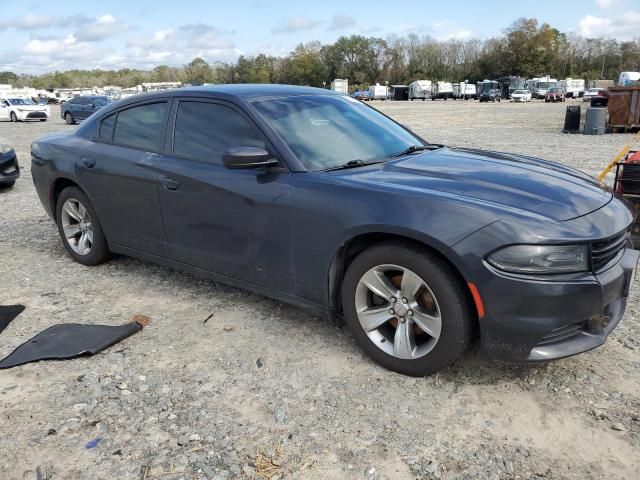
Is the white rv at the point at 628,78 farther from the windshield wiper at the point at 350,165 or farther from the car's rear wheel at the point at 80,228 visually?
the car's rear wheel at the point at 80,228

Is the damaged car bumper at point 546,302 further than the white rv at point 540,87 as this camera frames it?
No

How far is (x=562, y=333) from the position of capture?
8.89 ft

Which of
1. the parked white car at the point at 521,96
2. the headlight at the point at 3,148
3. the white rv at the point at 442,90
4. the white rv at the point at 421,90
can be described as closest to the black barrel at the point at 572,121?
the headlight at the point at 3,148

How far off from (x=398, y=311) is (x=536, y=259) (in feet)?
2.62

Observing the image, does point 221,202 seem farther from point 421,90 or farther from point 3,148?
point 421,90

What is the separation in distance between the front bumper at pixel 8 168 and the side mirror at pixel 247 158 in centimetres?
748

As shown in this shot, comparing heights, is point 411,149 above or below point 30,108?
above

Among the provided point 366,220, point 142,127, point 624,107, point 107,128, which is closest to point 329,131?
point 366,220

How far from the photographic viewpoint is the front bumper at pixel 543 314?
257 centimetres

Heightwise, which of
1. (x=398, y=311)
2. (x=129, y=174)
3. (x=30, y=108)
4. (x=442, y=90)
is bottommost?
(x=442, y=90)

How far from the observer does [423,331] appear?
9.85 ft

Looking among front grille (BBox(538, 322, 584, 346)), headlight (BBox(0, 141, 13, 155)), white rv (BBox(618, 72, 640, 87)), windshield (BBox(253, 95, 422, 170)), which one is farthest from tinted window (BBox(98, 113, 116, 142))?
white rv (BBox(618, 72, 640, 87))

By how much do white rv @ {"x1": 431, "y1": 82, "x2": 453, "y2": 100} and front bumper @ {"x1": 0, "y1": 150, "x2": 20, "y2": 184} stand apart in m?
79.9

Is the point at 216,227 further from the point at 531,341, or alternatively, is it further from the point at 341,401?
the point at 531,341
